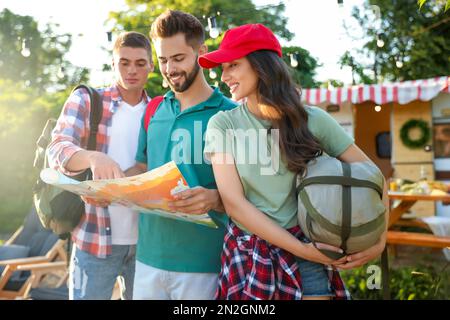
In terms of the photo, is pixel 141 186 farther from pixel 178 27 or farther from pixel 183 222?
pixel 178 27

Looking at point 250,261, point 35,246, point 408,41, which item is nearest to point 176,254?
point 250,261

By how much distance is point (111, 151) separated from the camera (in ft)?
7.17

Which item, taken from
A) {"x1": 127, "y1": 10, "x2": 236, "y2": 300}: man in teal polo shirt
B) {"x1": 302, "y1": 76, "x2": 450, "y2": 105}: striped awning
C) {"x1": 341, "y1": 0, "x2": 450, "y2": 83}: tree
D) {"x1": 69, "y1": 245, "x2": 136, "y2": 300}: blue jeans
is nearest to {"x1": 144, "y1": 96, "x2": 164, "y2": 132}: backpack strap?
{"x1": 127, "y1": 10, "x2": 236, "y2": 300}: man in teal polo shirt

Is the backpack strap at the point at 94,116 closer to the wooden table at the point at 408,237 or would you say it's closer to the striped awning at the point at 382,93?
the wooden table at the point at 408,237

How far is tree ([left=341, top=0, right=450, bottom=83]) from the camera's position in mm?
13117

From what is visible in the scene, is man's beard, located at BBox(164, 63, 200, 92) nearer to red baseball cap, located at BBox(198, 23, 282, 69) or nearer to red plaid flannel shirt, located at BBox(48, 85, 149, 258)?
red baseball cap, located at BBox(198, 23, 282, 69)

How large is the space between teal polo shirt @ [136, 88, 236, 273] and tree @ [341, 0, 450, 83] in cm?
1183

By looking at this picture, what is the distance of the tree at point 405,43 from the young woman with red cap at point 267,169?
1199 cm

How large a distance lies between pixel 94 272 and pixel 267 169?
1104 mm

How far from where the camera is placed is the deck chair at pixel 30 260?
4984 millimetres

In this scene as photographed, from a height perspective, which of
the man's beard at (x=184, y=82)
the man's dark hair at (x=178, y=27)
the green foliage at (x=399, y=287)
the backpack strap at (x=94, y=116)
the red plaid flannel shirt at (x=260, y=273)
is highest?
the man's dark hair at (x=178, y=27)

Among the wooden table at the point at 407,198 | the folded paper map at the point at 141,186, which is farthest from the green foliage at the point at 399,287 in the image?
the folded paper map at the point at 141,186

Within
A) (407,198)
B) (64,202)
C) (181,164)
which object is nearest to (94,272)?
(64,202)
